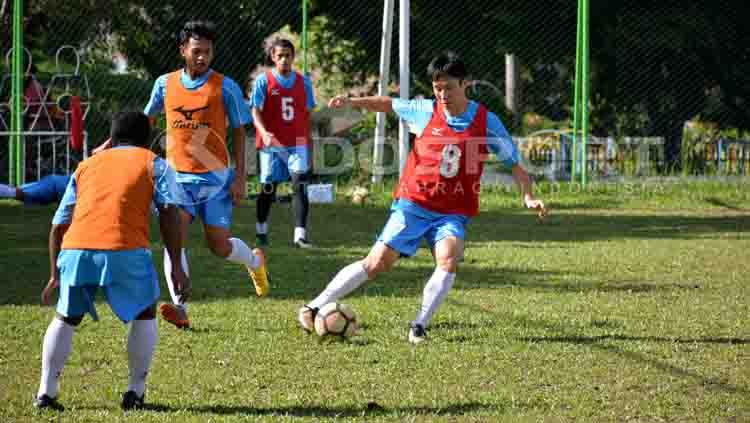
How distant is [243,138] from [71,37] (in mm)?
11481

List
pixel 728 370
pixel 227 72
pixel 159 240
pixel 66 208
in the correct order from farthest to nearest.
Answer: pixel 227 72 → pixel 159 240 → pixel 728 370 → pixel 66 208

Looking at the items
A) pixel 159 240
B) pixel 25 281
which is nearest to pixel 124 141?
pixel 25 281

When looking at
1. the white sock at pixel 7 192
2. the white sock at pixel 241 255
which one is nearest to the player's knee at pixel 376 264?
the white sock at pixel 241 255

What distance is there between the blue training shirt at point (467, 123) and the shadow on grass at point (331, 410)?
210cm

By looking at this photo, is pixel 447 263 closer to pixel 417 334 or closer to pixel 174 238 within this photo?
pixel 417 334

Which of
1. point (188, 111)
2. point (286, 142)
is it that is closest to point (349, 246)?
point (286, 142)

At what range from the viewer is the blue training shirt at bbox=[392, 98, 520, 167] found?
23.0 ft

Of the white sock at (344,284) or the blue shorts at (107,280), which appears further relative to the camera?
the white sock at (344,284)

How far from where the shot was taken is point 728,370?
239 inches

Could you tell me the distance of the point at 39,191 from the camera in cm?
512

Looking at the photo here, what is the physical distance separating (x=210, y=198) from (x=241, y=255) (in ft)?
1.68

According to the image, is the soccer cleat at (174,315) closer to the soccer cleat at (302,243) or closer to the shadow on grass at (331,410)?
the shadow on grass at (331,410)

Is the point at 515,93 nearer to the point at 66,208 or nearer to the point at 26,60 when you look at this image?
the point at 26,60

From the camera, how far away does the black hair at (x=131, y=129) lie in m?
5.22
